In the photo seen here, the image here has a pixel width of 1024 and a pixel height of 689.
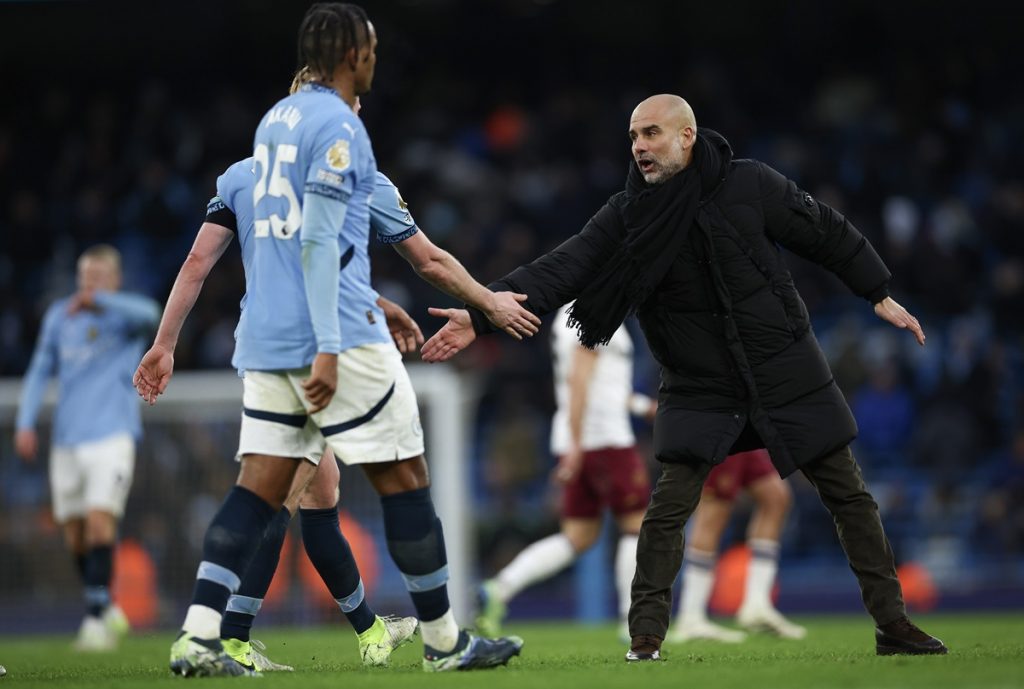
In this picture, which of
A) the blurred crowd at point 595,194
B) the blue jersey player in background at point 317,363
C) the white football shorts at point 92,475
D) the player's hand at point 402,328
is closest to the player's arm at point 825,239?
the player's hand at point 402,328

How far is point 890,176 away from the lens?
1778 centimetres

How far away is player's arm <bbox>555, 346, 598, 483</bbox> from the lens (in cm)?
945

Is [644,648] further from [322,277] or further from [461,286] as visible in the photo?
[322,277]

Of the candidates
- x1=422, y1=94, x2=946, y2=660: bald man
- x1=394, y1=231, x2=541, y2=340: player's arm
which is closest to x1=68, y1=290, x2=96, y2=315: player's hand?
x1=394, y1=231, x2=541, y2=340: player's arm

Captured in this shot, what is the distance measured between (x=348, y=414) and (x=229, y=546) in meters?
0.64

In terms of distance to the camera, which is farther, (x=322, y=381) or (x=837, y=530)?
(x=837, y=530)

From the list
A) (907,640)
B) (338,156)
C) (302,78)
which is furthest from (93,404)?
(907,640)

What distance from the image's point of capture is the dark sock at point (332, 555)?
6.44 meters

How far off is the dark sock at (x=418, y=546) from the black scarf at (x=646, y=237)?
4.01 feet

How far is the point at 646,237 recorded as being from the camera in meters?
6.11

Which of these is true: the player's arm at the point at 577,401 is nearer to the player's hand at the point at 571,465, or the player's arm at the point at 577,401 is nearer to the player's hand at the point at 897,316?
the player's hand at the point at 571,465

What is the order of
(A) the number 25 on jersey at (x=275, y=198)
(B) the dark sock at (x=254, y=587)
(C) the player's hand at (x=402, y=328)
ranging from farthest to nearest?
(C) the player's hand at (x=402, y=328), (B) the dark sock at (x=254, y=587), (A) the number 25 on jersey at (x=275, y=198)

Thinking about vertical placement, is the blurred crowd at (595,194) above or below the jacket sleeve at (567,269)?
above

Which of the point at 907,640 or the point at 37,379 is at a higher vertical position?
the point at 37,379
